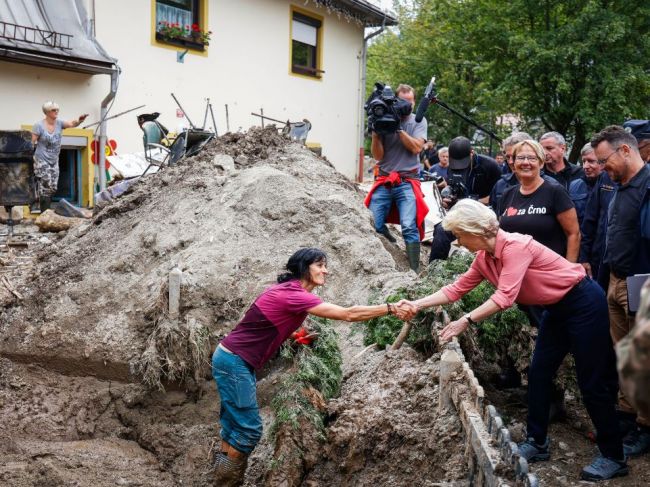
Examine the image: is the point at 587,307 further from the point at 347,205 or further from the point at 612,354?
the point at 347,205

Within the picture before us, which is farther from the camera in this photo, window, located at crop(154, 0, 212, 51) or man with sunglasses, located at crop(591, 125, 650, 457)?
window, located at crop(154, 0, 212, 51)

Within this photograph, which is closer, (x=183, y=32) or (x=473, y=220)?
(x=473, y=220)

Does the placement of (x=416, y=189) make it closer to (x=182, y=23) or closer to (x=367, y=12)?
(x=182, y=23)

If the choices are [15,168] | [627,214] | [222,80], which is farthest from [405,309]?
[222,80]

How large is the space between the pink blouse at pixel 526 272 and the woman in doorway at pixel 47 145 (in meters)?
8.61

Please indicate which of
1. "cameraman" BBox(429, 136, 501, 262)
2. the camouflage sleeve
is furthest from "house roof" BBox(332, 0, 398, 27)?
the camouflage sleeve

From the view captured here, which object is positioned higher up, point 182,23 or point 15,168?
point 182,23

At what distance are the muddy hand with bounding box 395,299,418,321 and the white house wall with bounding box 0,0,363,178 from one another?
989 centimetres

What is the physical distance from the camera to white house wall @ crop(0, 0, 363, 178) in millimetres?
13758

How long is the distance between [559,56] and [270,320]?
14.4 meters

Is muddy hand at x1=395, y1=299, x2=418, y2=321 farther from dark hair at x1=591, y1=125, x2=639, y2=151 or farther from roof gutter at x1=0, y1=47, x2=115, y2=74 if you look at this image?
roof gutter at x1=0, y1=47, x2=115, y2=74

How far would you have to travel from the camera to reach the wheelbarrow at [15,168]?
10852 mm

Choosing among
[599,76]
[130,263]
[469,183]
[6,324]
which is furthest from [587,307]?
[599,76]

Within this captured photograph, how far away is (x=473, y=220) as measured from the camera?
14.9ft
